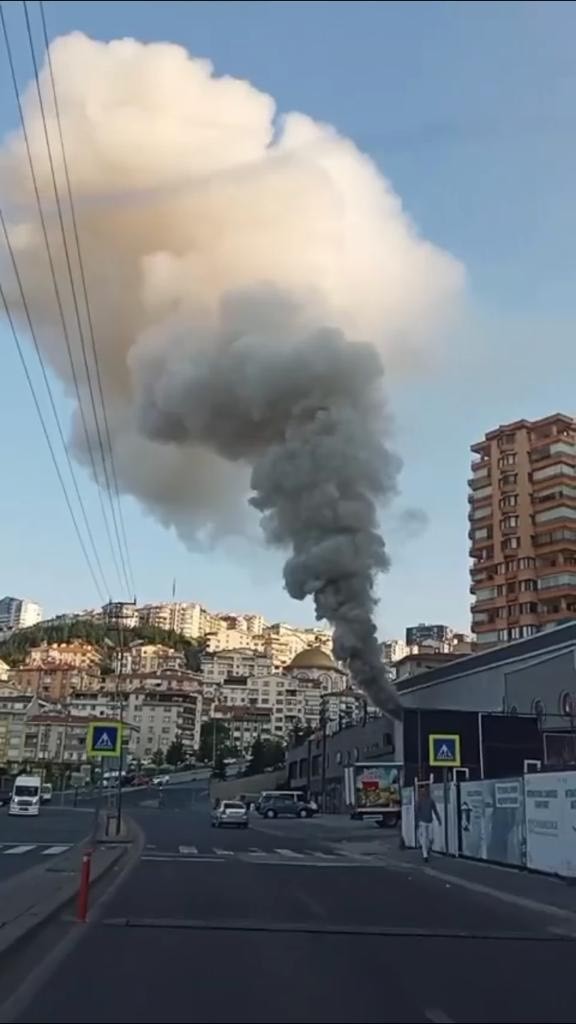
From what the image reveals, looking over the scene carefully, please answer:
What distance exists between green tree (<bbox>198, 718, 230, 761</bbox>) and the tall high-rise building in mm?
62881

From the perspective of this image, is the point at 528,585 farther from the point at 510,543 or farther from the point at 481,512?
the point at 481,512

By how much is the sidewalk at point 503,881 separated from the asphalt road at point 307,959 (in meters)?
0.59

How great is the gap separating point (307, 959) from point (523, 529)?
338 ft

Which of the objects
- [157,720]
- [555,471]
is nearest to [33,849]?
[555,471]

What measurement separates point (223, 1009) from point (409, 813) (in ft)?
81.8

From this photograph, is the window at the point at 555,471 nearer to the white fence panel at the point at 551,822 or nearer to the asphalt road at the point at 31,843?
the asphalt road at the point at 31,843

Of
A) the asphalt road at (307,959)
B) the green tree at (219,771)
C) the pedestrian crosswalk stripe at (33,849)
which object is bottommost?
the asphalt road at (307,959)

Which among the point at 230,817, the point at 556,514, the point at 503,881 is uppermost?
the point at 556,514

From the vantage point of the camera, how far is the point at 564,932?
496 inches

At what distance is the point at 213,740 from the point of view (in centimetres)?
16712

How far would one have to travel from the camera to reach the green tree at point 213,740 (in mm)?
164125

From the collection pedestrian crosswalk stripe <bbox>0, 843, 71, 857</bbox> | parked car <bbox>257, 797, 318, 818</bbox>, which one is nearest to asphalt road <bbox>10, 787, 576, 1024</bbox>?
pedestrian crosswalk stripe <bbox>0, 843, 71, 857</bbox>

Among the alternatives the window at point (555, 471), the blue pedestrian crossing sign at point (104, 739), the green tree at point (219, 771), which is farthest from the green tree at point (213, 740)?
the blue pedestrian crossing sign at point (104, 739)

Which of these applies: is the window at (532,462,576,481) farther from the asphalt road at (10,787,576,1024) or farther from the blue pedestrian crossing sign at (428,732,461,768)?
the asphalt road at (10,787,576,1024)
